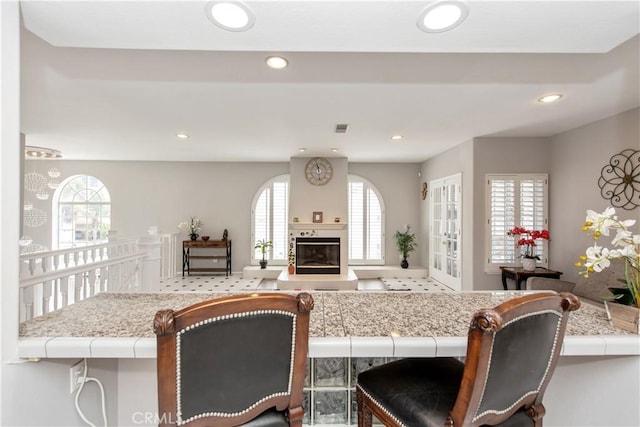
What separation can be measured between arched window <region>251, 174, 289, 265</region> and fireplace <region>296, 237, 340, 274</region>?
0.84 metres

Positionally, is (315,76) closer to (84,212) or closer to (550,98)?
(550,98)

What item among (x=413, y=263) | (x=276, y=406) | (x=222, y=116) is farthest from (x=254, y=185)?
(x=276, y=406)

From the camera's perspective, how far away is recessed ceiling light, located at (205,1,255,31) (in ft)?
3.52

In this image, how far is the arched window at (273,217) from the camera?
20.8 ft

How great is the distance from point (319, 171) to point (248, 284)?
8.35 ft

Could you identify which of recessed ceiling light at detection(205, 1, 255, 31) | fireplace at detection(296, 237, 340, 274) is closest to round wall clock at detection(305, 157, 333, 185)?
fireplace at detection(296, 237, 340, 274)

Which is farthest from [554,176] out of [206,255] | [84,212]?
[84,212]

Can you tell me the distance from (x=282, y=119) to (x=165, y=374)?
306cm

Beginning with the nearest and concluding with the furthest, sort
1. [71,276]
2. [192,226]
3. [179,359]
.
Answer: [179,359] → [71,276] → [192,226]

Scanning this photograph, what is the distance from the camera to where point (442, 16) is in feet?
3.67

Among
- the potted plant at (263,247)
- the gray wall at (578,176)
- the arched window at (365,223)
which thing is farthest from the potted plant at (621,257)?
the potted plant at (263,247)

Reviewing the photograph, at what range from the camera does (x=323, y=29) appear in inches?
47.3

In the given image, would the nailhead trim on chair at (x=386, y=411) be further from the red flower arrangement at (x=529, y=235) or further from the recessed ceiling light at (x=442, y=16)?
the red flower arrangement at (x=529, y=235)

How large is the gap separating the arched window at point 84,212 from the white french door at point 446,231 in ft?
22.5
